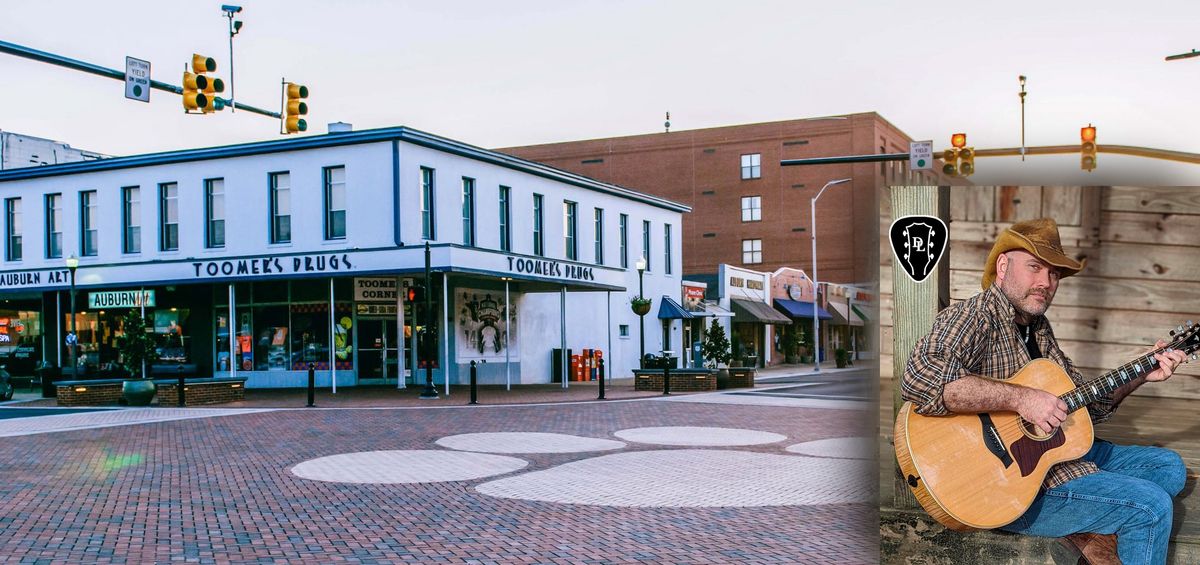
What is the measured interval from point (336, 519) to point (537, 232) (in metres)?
25.7

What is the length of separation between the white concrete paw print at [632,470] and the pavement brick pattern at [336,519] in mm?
183

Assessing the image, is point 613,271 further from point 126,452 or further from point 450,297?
point 126,452

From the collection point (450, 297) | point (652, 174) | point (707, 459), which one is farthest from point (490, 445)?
point (652, 174)

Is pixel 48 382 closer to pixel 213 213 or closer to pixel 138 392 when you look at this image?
pixel 138 392

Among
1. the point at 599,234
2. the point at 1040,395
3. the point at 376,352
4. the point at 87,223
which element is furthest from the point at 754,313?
the point at 1040,395

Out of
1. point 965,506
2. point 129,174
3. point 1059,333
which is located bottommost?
point 965,506

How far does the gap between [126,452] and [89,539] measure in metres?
5.98

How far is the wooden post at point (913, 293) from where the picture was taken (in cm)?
348

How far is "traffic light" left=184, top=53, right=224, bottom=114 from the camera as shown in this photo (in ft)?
55.4

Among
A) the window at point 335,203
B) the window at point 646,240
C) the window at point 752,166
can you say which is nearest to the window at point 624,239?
the window at point 646,240

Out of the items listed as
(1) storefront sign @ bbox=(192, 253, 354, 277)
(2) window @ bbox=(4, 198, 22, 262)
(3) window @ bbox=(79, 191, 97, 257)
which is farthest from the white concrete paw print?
(2) window @ bbox=(4, 198, 22, 262)

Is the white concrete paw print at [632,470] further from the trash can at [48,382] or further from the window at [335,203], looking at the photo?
the trash can at [48,382]

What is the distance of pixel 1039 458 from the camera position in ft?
10.8

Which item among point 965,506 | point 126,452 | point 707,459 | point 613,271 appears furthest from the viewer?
point 613,271
